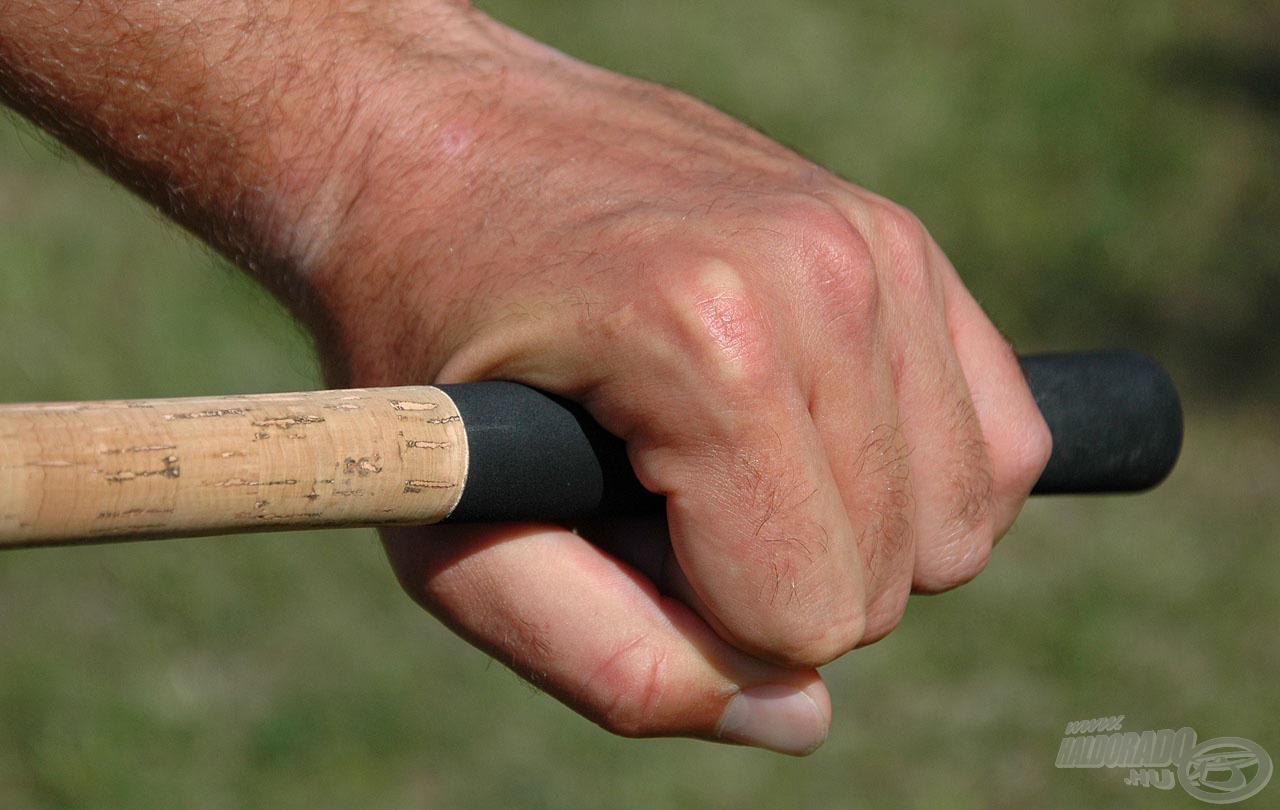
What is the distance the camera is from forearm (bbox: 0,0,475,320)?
1.80 m

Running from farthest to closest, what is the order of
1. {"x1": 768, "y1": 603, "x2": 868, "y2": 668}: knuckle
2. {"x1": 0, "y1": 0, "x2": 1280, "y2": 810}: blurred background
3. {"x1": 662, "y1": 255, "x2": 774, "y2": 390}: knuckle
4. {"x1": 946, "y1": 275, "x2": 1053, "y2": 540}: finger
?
{"x1": 0, "y1": 0, "x2": 1280, "y2": 810}: blurred background, {"x1": 946, "y1": 275, "x2": 1053, "y2": 540}: finger, {"x1": 768, "y1": 603, "x2": 868, "y2": 668}: knuckle, {"x1": 662, "y1": 255, "x2": 774, "y2": 390}: knuckle

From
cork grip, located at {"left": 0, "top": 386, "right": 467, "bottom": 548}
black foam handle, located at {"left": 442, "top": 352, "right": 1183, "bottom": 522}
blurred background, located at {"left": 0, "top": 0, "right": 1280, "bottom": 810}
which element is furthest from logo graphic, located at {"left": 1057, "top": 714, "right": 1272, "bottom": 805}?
cork grip, located at {"left": 0, "top": 386, "right": 467, "bottom": 548}

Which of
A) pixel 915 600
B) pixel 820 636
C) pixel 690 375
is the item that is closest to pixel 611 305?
pixel 690 375

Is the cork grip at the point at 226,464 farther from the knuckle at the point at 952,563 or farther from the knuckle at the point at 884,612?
the knuckle at the point at 952,563

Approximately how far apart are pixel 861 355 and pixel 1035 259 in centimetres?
488

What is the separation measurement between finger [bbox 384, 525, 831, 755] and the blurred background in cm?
117

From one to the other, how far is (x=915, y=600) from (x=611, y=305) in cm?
349

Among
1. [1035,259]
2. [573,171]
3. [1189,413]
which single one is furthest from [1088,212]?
[573,171]

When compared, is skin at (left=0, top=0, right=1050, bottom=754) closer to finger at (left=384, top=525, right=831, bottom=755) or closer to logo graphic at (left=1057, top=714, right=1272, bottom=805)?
finger at (left=384, top=525, right=831, bottom=755)

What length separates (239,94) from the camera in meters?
1.82

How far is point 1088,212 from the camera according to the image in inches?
250

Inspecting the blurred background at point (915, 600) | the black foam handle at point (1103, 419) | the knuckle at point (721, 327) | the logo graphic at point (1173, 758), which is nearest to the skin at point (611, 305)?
the knuckle at point (721, 327)

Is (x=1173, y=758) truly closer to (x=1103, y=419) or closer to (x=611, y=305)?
(x=1103, y=419)

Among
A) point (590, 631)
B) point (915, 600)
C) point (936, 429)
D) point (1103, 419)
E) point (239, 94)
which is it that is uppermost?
point (239, 94)
